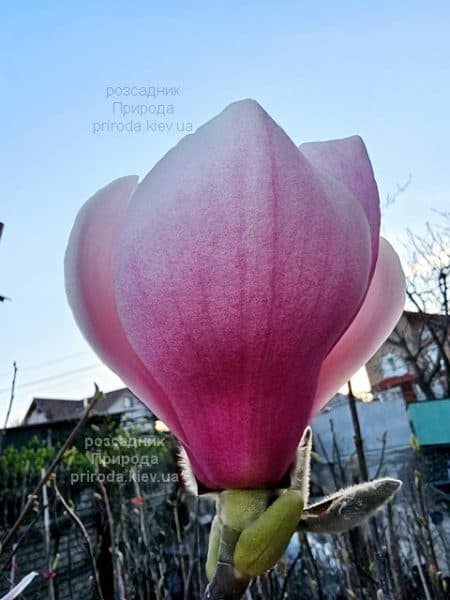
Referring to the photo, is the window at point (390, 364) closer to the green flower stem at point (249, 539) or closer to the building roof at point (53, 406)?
the building roof at point (53, 406)

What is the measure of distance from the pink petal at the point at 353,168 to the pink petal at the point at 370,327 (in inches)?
1.9

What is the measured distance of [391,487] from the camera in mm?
281

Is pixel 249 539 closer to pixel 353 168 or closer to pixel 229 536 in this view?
pixel 229 536

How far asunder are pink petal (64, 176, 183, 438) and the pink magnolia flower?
2 centimetres

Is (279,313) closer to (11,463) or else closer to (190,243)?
(190,243)

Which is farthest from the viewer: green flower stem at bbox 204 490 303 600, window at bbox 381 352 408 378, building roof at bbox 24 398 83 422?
building roof at bbox 24 398 83 422

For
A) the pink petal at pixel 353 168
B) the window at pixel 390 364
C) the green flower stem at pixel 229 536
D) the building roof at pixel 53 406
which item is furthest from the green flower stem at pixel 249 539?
the building roof at pixel 53 406

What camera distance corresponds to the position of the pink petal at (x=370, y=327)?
31 centimetres

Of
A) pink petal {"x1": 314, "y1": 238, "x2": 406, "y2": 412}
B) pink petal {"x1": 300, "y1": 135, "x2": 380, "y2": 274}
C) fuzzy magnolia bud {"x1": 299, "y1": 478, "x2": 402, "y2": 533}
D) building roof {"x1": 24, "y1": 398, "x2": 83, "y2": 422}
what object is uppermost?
building roof {"x1": 24, "y1": 398, "x2": 83, "y2": 422}

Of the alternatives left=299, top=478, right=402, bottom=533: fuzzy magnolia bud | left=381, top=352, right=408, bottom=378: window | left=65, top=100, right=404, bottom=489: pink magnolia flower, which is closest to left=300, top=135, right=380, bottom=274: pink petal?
left=65, top=100, right=404, bottom=489: pink magnolia flower

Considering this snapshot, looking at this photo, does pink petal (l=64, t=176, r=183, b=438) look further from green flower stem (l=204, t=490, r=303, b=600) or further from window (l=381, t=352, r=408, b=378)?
window (l=381, t=352, r=408, b=378)

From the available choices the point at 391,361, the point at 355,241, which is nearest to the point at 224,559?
the point at 355,241

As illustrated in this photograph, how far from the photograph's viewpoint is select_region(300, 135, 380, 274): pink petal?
28cm

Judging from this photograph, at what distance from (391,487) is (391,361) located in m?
9.41
